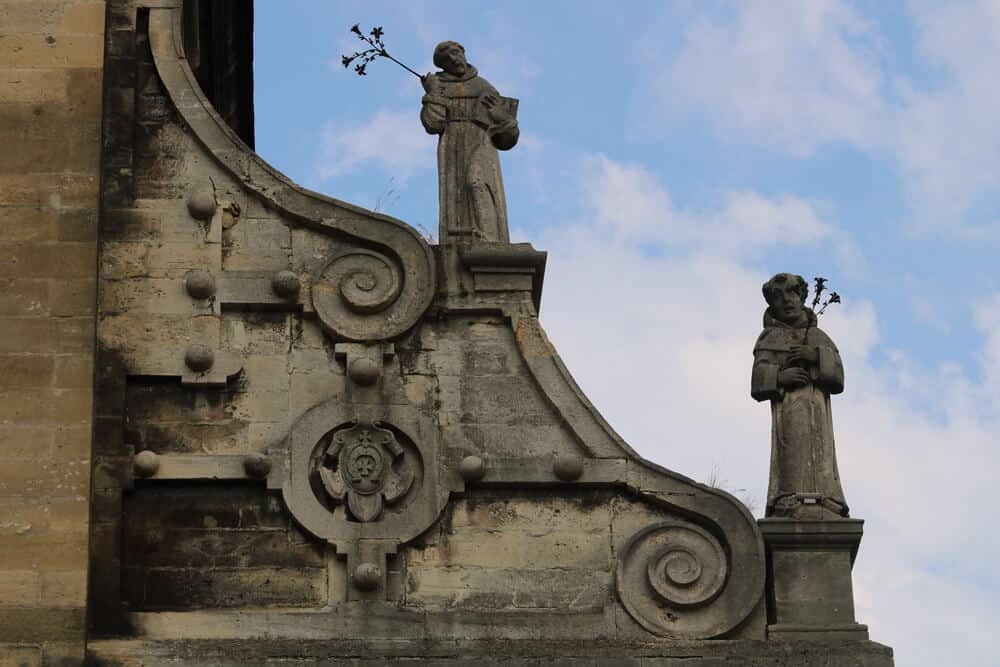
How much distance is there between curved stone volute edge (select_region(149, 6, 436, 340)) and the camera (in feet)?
68.6

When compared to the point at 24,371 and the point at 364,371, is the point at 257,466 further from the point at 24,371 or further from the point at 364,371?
the point at 24,371

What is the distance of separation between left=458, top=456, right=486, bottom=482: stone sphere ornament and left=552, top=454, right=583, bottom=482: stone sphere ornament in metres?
0.49

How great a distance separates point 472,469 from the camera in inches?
804

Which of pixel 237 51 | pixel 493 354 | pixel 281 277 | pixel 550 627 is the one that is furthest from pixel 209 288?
pixel 237 51

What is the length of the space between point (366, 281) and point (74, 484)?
8.07ft

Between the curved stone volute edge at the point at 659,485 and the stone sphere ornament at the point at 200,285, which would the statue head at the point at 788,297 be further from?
the stone sphere ornament at the point at 200,285

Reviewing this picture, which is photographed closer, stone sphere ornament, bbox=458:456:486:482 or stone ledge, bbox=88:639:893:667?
stone ledge, bbox=88:639:893:667

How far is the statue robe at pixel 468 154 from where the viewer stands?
21375 mm

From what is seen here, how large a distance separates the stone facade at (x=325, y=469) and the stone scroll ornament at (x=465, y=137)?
0.88 feet

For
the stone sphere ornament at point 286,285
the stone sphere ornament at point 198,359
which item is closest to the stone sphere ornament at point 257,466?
the stone sphere ornament at point 198,359

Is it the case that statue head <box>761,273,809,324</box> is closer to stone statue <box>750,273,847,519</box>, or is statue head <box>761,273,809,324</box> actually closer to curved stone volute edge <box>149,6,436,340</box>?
stone statue <box>750,273,847,519</box>

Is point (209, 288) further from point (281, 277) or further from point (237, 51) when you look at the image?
point (237, 51)

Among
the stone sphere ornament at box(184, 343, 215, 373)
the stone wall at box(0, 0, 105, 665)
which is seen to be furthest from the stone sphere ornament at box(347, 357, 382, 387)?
the stone wall at box(0, 0, 105, 665)

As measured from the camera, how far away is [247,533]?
2039cm
